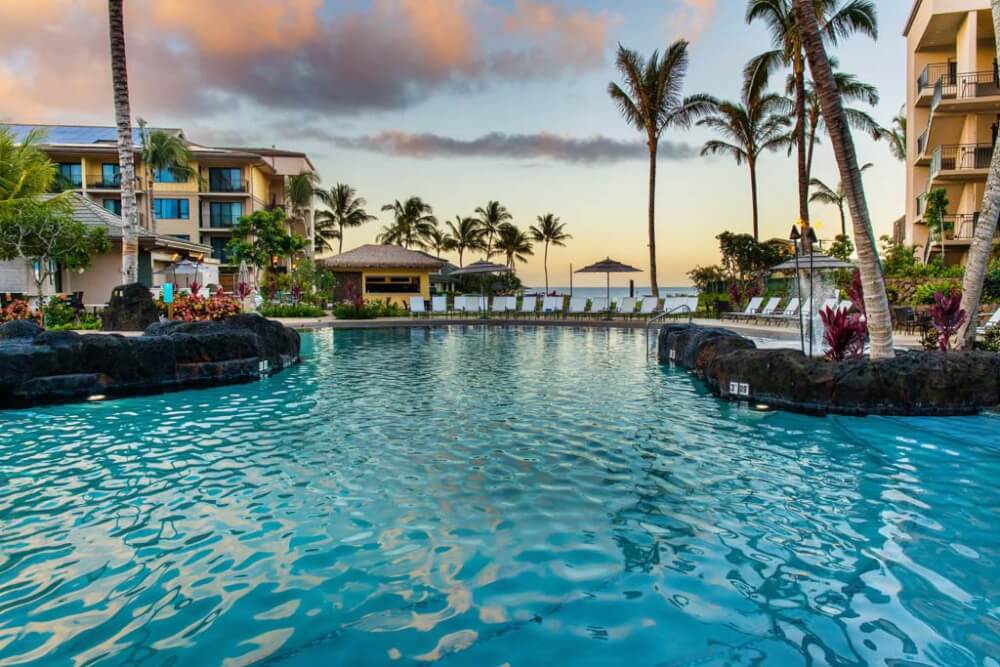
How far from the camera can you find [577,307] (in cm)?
2617

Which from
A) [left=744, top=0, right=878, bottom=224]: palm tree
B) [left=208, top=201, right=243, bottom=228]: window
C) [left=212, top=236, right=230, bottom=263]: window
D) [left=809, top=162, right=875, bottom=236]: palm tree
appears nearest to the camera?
[left=744, top=0, right=878, bottom=224]: palm tree

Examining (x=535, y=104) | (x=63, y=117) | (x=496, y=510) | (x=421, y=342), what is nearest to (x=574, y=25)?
(x=535, y=104)

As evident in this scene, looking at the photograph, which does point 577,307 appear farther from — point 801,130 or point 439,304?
point 801,130

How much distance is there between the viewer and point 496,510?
4184mm

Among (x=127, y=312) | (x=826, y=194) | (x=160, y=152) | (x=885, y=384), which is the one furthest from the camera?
(x=826, y=194)

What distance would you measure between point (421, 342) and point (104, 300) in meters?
14.5

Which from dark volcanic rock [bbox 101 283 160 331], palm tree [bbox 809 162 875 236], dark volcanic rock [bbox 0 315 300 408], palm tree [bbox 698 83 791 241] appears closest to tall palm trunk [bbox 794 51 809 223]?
palm tree [bbox 698 83 791 241]

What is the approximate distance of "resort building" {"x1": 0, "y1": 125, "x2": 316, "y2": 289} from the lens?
130 feet

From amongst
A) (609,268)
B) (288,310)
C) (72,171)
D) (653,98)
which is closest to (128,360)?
(288,310)

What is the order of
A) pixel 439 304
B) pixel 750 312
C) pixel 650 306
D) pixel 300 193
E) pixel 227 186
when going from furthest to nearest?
pixel 300 193, pixel 227 186, pixel 439 304, pixel 650 306, pixel 750 312

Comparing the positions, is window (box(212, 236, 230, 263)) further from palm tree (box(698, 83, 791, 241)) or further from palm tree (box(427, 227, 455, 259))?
palm tree (box(698, 83, 791, 241))

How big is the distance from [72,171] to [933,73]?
48.2 metres

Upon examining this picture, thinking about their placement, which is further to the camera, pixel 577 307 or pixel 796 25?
pixel 577 307

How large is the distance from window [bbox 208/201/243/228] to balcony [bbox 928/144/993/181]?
39.3 m
